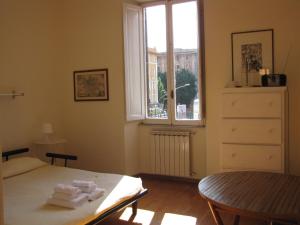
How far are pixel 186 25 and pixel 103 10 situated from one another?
1.27m

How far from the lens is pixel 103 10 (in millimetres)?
4797

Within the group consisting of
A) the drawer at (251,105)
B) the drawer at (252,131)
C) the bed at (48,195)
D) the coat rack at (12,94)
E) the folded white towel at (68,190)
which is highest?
the coat rack at (12,94)

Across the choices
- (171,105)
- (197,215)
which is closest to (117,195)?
(197,215)

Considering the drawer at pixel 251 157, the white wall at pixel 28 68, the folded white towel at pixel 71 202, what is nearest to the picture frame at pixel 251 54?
the drawer at pixel 251 157

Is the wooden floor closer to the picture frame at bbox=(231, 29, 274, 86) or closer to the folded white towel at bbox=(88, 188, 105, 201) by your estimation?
the folded white towel at bbox=(88, 188, 105, 201)

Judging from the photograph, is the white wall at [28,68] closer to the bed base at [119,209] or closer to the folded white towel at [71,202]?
the folded white towel at [71,202]

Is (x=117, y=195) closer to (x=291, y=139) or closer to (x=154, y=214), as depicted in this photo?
(x=154, y=214)

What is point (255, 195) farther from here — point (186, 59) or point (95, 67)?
point (95, 67)

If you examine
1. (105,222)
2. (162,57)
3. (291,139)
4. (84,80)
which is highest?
(162,57)

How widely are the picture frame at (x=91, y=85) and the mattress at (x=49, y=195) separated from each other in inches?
53.3

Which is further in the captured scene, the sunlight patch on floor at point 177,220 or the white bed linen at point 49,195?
the sunlight patch on floor at point 177,220

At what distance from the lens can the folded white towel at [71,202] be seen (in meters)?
2.64

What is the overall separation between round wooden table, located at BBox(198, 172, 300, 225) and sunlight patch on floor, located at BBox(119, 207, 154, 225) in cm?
78

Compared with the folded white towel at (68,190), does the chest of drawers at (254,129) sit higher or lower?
higher
